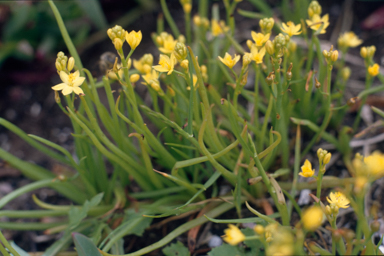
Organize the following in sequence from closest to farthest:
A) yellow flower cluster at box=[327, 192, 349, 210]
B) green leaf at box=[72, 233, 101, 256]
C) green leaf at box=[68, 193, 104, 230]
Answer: yellow flower cluster at box=[327, 192, 349, 210] → green leaf at box=[72, 233, 101, 256] → green leaf at box=[68, 193, 104, 230]

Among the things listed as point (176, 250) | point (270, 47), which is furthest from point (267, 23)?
point (176, 250)

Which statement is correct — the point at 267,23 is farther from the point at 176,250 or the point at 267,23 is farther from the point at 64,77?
the point at 176,250

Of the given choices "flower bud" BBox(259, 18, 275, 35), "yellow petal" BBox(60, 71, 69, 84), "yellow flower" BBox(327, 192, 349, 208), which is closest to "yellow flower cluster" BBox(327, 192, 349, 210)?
"yellow flower" BBox(327, 192, 349, 208)

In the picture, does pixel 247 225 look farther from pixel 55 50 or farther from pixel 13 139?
pixel 55 50

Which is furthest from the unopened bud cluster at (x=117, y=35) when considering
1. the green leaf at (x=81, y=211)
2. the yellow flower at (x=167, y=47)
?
the green leaf at (x=81, y=211)

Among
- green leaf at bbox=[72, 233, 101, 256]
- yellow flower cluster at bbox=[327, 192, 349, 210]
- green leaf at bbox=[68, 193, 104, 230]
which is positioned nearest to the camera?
yellow flower cluster at bbox=[327, 192, 349, 210]

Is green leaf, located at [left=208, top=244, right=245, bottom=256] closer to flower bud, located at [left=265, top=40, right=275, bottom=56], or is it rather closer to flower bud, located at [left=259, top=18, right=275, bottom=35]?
flower bud, located at [left=265, top=40, right=275, bottom=56]

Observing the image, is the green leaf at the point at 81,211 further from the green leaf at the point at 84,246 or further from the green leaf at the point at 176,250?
the green leaf at the point at 176,250

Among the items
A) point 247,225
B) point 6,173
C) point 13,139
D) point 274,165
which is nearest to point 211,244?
point 247,225
